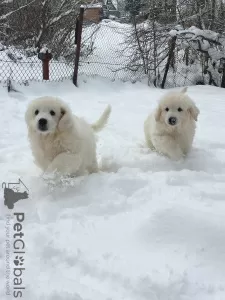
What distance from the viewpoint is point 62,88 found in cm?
716

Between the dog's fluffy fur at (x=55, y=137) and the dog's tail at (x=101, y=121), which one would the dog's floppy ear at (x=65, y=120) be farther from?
the dog's tail at (x=101, y=121)

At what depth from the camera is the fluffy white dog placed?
12.8 feet

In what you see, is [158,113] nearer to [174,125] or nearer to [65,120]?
[174,125]

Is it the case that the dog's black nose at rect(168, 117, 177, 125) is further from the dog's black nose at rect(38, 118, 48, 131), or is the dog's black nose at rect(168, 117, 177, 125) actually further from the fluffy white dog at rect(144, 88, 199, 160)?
the dog's black nose at rect(38, 118, 48, 131)

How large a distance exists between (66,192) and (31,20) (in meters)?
7.95

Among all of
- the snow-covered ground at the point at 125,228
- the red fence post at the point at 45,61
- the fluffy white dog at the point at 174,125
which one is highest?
the red fence post at the point at 45,61

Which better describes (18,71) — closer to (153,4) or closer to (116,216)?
(153,4)

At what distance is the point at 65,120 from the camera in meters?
3.00

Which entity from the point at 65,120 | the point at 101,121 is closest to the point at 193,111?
the point at 101,121

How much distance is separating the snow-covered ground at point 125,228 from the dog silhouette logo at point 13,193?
0.05 metres

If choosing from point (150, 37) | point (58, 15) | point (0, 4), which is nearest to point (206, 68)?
point (150, 37)

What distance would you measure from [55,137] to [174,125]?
142cm

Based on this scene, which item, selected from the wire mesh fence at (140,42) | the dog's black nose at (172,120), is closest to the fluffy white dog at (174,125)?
the dog's black nose at (172,120)

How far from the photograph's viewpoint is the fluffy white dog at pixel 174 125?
3.90 meters
